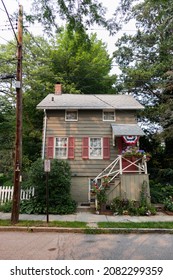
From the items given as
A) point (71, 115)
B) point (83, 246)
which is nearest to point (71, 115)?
point (71, 115)

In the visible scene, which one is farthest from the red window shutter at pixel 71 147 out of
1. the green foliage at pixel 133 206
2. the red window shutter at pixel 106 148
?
the green foliage at pixel 133 206

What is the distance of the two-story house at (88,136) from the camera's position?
11.7 m

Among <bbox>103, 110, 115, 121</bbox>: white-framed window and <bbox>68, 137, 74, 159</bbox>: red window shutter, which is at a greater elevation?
<bbox>103, 110, 115, 121</bbox>: white-framed window

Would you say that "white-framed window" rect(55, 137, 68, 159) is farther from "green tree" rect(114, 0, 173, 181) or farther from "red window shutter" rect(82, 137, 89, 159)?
"green tree" rect(114, 0, 173, 181)

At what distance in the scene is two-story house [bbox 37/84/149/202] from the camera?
11.7 m

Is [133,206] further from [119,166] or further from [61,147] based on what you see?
[61,147]

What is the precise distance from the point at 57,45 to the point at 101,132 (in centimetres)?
1429

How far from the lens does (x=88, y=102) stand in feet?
43.8

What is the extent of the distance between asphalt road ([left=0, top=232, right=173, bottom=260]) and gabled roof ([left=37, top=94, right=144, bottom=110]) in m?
7.82

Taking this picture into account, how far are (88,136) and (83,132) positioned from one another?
1.33ft

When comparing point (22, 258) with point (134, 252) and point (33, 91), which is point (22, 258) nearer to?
point (134, 252)

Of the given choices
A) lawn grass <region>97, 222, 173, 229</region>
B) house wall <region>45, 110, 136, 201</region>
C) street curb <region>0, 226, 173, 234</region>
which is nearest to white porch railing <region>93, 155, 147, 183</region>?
house wall <region>45, 110, 136, 201</region>

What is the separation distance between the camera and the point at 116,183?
10039mm

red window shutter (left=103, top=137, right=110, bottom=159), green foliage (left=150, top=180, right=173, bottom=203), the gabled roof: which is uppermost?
the gabled roof
